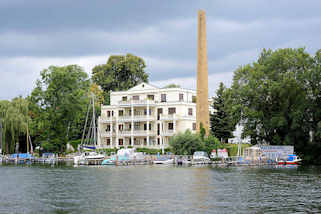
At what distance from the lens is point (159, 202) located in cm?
3444

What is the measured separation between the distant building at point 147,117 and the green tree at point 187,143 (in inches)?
476

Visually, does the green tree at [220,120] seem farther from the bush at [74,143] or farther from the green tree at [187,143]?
the bush at [74,143]

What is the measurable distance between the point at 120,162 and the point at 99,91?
40.6 m

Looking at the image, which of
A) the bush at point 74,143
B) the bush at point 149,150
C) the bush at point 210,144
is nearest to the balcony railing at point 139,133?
the bush at point 149,150

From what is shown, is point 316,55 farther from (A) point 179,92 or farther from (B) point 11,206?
(B) point 11,206

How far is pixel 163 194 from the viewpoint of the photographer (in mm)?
38625

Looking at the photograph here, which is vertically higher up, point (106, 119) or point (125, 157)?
point (106, 119)

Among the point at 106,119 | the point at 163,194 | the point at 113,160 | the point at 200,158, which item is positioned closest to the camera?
the point at 163,194

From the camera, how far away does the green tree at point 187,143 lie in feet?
268

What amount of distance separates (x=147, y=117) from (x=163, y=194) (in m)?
60.3

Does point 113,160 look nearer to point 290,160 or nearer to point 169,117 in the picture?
point 169,117

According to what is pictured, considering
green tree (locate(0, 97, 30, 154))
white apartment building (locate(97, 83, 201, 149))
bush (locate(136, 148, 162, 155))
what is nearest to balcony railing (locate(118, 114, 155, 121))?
white apartment building (locate(97, 83, 201, 149))

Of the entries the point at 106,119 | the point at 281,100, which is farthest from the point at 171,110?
the point at 281,100

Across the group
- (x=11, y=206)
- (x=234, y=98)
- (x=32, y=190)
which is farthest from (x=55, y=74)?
(x=11, y=206)
